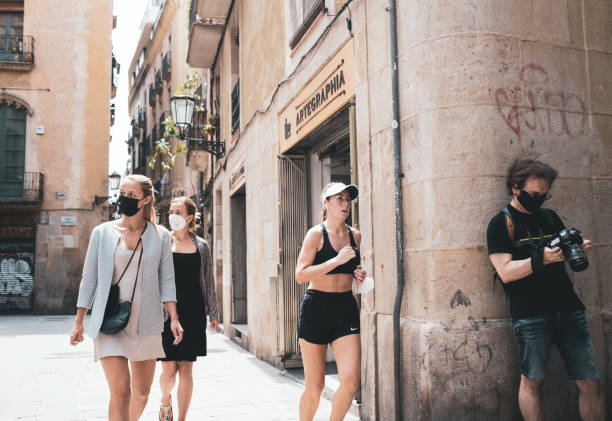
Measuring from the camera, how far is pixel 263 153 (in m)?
9.18

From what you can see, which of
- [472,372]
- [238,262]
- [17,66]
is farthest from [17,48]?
[472,372]

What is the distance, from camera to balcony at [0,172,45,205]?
21953 millimetres

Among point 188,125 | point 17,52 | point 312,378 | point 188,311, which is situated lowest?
point 312,378

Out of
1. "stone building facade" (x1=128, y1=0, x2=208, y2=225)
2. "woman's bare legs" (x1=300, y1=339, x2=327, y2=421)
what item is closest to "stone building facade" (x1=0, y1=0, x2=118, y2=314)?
"stone building facade" (x1=128, y1=0, x2=208, y2=225)

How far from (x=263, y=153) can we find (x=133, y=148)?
31.4 m

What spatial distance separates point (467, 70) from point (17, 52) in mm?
23218

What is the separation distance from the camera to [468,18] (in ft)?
13.7

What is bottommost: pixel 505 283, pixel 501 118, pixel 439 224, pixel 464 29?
pixel 505 283

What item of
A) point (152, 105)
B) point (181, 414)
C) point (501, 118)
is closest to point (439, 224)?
point (501, 118)

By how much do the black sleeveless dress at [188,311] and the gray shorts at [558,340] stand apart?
8.62 ft

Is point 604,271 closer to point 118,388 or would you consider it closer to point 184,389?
point 184,389

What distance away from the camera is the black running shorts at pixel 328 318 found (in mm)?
3857

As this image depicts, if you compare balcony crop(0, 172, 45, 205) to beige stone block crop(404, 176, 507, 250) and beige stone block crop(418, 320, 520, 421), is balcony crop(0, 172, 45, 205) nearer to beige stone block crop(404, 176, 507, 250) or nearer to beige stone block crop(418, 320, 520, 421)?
beige stone block crop(404, 176, 507, 250)

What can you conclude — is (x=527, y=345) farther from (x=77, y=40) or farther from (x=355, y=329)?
(x=77, y=40)
